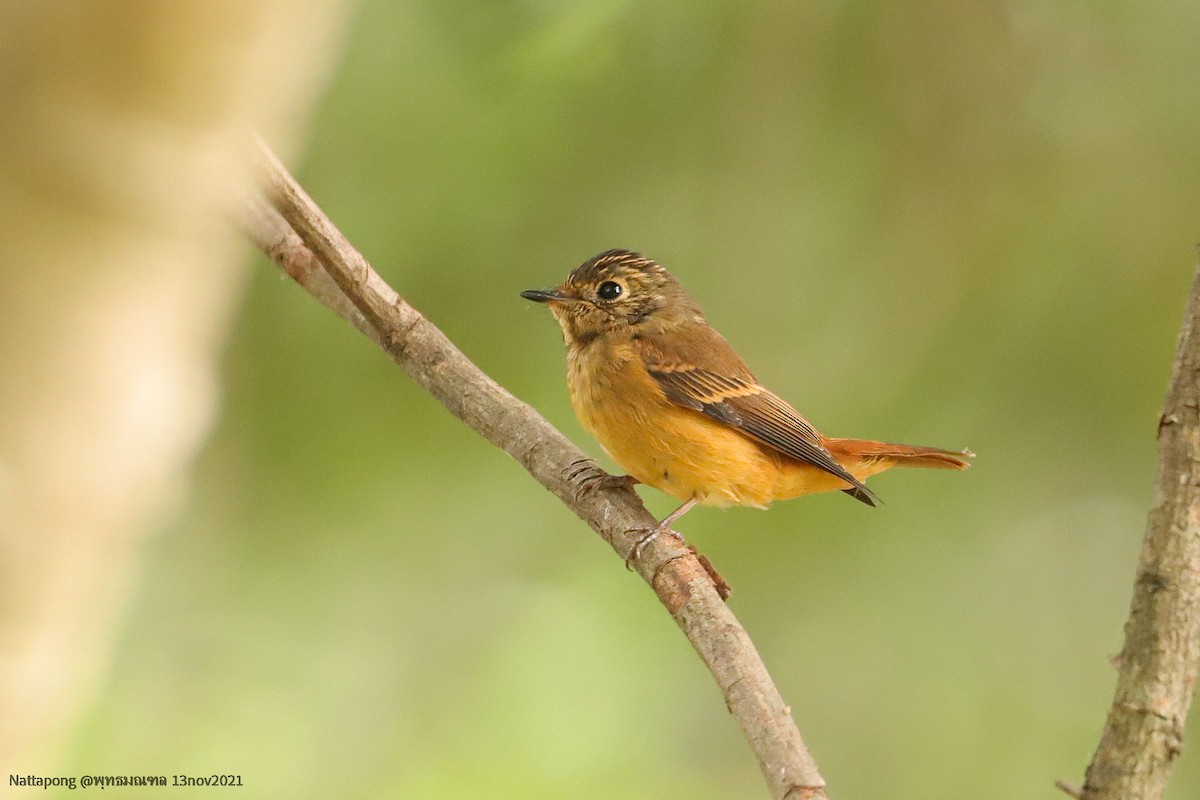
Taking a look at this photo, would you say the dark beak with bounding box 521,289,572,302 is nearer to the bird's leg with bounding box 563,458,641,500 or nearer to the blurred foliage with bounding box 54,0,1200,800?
the blurred foliage with bounding box 54,0,1200,800

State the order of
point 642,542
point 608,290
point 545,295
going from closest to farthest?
point 642,542
point 545,295
point 608,290

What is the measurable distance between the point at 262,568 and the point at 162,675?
1.61ft

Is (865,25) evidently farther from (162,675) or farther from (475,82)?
(162,675)

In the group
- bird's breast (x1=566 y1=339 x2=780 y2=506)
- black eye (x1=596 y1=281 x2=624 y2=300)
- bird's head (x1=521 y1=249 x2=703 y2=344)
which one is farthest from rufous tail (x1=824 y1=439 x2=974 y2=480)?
black eye (x1=596 y1=281 x2=624 y2=300)

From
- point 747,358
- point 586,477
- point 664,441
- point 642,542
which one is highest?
point 747,358

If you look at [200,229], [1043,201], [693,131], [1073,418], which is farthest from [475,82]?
[200,229]

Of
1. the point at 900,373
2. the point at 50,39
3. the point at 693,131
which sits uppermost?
the point at 693,131

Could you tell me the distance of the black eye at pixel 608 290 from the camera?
13.2ft

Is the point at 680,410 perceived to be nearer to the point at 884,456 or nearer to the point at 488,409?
the point at 884,456

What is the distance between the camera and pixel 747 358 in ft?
14.0

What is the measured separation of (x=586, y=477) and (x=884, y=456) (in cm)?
110

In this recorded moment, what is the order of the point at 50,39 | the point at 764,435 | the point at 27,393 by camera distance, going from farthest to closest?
the point at 764,435 < the point at 27,393 < the point at 50,39

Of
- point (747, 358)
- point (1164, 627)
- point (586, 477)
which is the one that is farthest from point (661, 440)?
point (1164, 627)

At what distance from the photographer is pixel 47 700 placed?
4.16 ft
